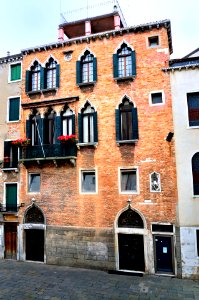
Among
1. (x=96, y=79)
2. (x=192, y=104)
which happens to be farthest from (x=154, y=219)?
(x=96, y=79)

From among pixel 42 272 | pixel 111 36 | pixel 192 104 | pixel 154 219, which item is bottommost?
pixel 42 272

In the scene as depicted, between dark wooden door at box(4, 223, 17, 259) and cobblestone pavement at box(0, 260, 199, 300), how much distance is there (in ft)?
6.14

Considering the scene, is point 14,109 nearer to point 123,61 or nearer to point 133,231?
point 123,61

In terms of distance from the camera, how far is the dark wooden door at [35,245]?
15590 mm

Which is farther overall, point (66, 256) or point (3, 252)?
point (3, 252)

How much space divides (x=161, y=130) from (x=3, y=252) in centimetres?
1285

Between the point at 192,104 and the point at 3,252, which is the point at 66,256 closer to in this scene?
the point at 3,252

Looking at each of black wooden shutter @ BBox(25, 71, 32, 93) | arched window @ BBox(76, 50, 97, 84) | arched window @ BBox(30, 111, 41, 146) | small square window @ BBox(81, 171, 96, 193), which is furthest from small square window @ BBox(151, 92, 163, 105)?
black wooden shutter @ BBox(25, 71, 32, 93)

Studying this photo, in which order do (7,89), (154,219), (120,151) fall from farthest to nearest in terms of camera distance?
(7,89)
(120,151)
(154,219)

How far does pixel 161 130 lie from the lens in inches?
551

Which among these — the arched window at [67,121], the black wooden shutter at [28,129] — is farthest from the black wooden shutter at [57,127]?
the black wooden shutter at [28,129]

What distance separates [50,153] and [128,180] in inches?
202

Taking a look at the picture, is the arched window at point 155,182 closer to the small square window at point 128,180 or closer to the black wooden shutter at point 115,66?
the small square window at point 128,180

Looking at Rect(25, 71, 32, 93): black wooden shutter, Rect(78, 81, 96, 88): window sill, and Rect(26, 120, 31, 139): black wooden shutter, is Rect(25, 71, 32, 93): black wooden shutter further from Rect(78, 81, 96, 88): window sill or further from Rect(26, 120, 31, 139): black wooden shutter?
Rect(78, 81, 96, 88): window sill
